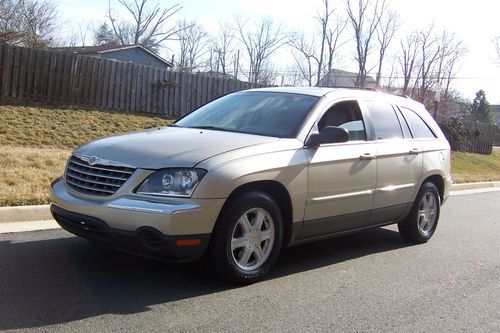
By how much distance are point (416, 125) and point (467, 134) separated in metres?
25.7

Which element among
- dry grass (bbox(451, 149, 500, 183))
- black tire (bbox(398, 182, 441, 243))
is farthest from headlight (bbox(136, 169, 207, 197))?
dry grass (bbox(451, 149, 500, 183))

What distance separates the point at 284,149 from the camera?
15.3 ft

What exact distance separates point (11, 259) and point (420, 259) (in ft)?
13.9

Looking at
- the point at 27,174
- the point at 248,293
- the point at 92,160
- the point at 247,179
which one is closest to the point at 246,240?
the point at 248,293

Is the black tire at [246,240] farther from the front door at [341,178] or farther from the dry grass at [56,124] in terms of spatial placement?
the dry grass at [56,124]

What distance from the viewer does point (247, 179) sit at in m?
4.29

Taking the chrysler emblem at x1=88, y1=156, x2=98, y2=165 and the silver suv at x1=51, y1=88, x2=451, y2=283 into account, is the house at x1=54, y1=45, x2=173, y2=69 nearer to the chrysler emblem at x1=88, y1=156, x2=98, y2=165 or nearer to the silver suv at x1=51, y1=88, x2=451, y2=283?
the silver suv at x1=51, y1=88, x2=451, y2=283

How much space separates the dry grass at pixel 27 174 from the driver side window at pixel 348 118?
3.66 m

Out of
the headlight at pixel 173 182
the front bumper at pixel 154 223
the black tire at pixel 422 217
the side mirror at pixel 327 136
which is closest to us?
the front bumper at pixel 154 223

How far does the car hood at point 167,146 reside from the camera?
4.14 meters

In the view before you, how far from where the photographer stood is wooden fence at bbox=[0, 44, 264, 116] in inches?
589

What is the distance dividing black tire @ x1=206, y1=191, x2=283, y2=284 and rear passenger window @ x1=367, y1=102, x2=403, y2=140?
1.91 metres

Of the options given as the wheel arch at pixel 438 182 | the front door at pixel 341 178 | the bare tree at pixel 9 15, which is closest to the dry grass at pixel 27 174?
the front door at pixel 341 178

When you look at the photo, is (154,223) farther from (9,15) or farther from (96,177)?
(9,15)
